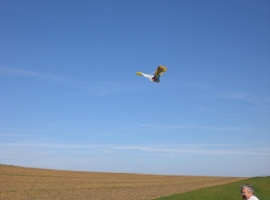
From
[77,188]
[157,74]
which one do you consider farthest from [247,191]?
[77,188]

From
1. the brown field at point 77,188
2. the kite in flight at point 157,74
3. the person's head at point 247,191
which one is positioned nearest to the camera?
the person's head at point 247,191

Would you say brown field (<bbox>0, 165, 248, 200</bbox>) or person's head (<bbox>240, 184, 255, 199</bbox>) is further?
brown field (<bbox>0, 165, 248, 200</bbox>)

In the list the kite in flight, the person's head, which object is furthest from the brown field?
the person's head

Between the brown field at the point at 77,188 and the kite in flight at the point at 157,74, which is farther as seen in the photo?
the brown field at the point at 77,188

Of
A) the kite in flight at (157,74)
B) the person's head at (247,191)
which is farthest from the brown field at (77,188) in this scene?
the person's head at (247,191)

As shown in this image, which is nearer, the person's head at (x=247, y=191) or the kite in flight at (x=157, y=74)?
the person's head at (x=247, y=191)

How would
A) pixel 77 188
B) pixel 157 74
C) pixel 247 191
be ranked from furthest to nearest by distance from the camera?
pixel 77 188 < pixel 157 74 < pixel 247 191

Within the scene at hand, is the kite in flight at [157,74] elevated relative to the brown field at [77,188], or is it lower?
elevated

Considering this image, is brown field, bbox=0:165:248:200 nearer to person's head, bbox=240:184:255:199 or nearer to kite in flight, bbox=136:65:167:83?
kite in flight, bbox=136:65:167:83

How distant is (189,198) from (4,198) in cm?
1242

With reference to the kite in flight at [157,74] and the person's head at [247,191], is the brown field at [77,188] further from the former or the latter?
the person's head at [247,191]

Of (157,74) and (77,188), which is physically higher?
(157,74)

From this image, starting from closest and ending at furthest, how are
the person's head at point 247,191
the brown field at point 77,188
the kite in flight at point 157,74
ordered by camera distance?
1. the person's head at point 247,191
2. the kite in flight at point 157,74
3. the brown field at point 77,188

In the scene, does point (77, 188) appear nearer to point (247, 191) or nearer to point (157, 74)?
point (157, 74)
